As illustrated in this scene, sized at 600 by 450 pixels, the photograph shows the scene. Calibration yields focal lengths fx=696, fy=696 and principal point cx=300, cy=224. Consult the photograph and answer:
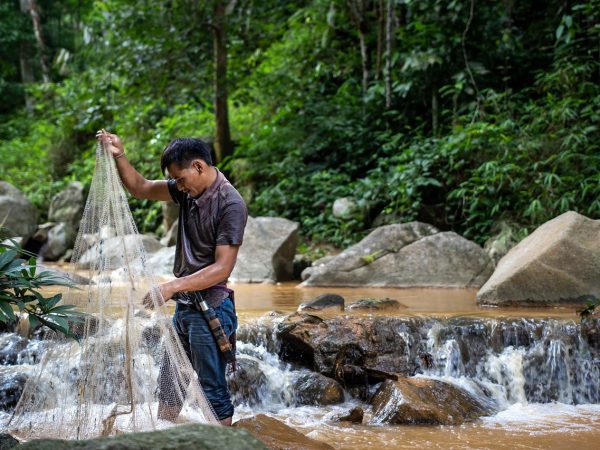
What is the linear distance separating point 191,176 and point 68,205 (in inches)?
452

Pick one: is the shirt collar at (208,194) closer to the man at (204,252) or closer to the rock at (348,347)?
the man at (204,252)

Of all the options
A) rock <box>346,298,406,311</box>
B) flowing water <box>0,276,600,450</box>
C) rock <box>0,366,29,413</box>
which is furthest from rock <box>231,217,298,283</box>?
rock <box>0,366,29,413</box>

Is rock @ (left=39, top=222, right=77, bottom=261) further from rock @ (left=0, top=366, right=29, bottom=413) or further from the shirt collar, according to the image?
the shirt collar

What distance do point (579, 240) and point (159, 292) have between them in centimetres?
549

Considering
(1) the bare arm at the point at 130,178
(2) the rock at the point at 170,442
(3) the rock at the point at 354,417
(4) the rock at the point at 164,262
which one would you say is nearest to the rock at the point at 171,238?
(4) the rock at the point at 164,262

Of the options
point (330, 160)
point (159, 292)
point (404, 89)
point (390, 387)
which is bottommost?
point (390, 387)

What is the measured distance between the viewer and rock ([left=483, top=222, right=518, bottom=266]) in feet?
30.9

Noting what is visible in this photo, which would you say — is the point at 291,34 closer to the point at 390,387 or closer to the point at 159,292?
the point at 390,387

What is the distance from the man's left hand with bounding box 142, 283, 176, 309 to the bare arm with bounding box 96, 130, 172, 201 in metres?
0.61

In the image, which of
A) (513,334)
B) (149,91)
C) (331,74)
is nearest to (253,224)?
(149,91)

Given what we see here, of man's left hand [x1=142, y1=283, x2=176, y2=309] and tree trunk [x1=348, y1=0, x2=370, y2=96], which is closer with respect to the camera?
man's left hand [x1=142, y1=283, x2=176, y2=309]

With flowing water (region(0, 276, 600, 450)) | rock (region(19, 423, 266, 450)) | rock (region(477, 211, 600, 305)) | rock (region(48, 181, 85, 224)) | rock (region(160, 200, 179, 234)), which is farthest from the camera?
rock (region(48, 181, 85, 224))

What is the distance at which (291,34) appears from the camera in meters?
15.5

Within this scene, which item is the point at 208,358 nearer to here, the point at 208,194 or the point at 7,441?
the point at 208,194
